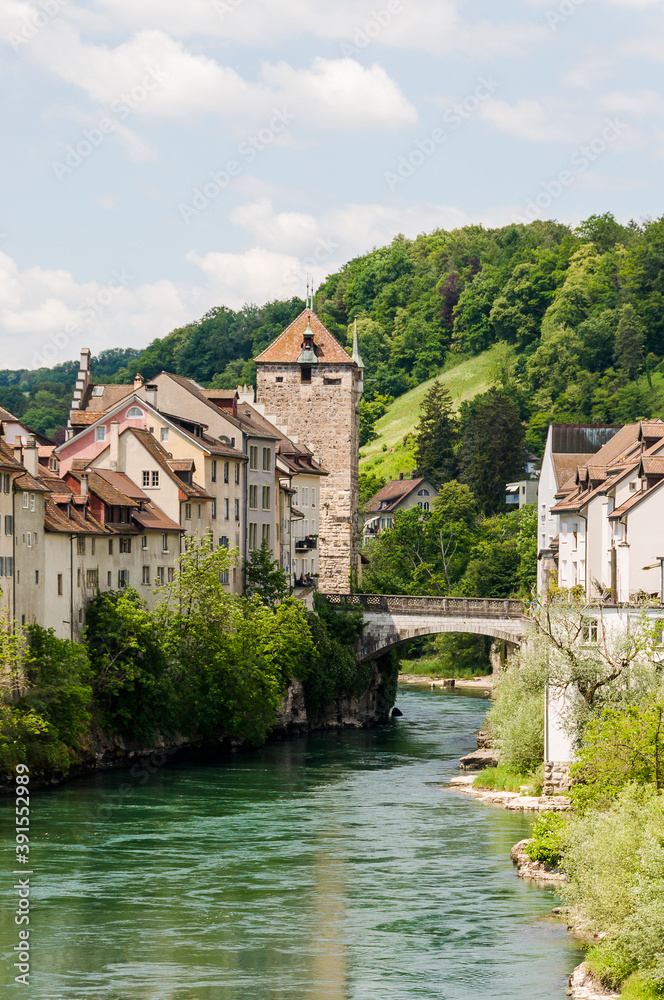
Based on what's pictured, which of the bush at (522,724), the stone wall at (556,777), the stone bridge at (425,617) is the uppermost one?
the stone bridge at (425,617)

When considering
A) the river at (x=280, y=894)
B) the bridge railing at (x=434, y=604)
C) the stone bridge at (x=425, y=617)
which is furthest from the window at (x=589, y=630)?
the stone bridge at (x=425, y=617)

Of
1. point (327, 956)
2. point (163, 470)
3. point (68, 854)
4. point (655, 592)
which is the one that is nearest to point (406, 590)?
point (163, 470)

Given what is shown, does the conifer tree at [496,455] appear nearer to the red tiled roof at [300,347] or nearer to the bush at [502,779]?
the red tiled roof at [300,347]

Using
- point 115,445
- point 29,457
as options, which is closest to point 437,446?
point 115,445

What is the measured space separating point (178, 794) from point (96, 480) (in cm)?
1808

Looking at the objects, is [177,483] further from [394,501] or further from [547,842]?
[394,501]

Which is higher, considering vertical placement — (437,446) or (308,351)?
(308,351)

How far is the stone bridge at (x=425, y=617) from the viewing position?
3214 inches

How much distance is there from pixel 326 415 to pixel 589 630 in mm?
48282

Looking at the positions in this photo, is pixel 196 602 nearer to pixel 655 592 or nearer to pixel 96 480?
pixel 96 480

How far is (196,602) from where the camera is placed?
70.7 meters

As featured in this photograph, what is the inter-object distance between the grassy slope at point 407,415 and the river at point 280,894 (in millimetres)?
111416

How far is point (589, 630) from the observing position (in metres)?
49.9

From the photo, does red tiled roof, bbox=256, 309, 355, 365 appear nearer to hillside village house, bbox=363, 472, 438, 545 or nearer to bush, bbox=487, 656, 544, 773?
bush, bbox=487, 656, 544, 773
